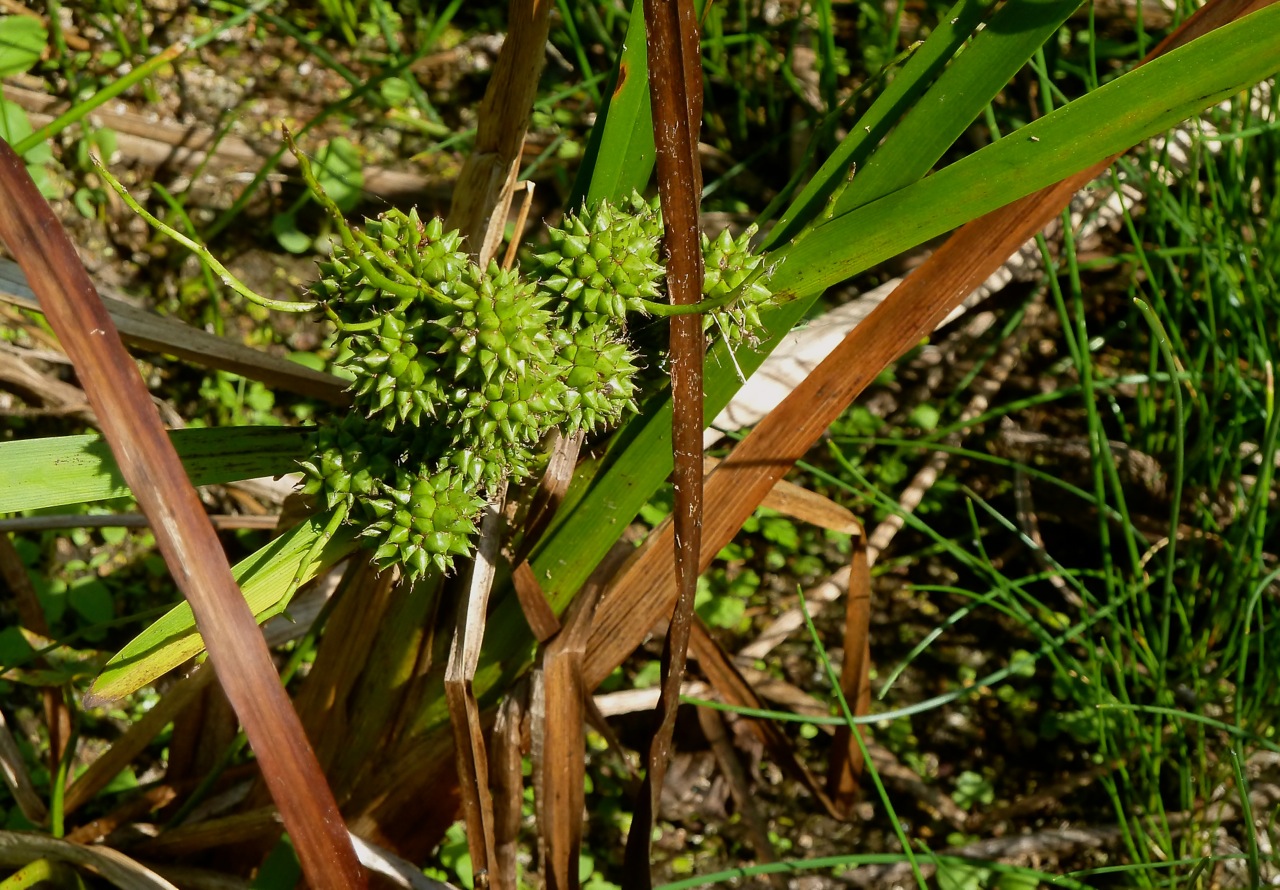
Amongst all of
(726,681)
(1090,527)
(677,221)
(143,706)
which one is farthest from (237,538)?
(1090,527)

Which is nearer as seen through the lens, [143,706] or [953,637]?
[143,706]

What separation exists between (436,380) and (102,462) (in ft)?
1.68

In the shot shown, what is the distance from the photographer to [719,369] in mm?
1375

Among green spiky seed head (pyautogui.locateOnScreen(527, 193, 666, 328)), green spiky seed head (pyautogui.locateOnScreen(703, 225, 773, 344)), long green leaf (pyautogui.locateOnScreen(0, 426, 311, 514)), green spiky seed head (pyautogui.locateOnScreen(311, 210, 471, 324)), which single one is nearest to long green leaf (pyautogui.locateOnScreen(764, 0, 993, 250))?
green spiky seed head (pyautogui.locateOnScreen(703, 225, 773, 344))

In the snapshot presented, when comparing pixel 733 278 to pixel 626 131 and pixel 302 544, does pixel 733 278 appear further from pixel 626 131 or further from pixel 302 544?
pixel 302 544

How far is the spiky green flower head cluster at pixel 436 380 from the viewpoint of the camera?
104 cm

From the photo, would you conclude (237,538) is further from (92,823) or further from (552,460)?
(552,460)

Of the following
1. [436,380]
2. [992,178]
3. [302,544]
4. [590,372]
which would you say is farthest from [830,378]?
[302,544]

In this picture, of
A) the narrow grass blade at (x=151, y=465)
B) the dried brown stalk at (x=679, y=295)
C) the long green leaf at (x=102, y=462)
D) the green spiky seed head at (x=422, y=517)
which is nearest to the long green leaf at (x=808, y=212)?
the dried brown stalk at (x=679, y=295)

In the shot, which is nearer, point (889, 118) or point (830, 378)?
point (889, 118)

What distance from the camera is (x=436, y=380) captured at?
1.08m

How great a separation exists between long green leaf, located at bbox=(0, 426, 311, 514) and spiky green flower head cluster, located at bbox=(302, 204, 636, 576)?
12 cm

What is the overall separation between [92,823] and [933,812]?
1.77 metres

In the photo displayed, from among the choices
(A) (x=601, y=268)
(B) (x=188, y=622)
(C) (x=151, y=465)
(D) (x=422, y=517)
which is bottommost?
(B) (x=188, y=622)
